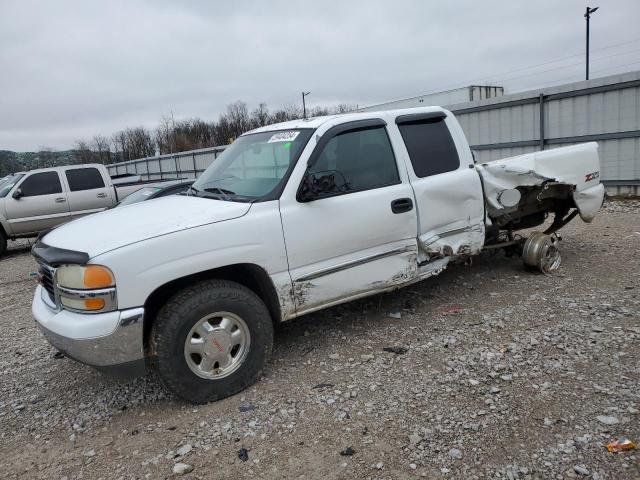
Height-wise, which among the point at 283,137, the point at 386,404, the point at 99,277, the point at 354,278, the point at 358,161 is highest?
the point at 283,137

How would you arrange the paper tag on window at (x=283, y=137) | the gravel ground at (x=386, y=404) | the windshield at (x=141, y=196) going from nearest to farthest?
the gravel ground at (x=386, y=404), the paper tag on window at (x=283, y=137), the windshield at (x=141, y=196)

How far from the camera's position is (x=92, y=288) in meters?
3.08

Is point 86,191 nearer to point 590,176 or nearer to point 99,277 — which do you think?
point 99,277

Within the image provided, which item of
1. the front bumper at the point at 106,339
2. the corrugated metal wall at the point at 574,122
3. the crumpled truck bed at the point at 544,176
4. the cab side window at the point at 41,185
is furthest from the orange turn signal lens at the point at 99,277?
the corrugated metal wall at the point at 574,122

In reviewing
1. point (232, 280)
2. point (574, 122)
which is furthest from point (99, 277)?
point (574, 122)

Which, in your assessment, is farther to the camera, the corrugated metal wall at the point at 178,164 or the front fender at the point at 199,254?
the corrugated metal wall at the point at 178,164

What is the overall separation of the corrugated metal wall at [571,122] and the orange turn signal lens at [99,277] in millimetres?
10478

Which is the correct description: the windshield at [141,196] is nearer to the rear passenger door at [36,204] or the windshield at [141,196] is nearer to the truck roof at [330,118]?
the rear passenger door at [36,204]

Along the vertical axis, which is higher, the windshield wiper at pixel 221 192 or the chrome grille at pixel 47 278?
the windshield wiper at pixel 221 192

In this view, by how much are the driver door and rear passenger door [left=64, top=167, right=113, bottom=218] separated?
9.52 m

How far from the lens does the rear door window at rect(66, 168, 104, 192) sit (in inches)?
469

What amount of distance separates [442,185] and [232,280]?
215 cm

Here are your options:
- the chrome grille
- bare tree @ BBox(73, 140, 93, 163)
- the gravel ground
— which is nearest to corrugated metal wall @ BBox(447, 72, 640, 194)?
the gravel ground

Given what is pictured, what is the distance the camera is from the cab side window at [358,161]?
402cm
